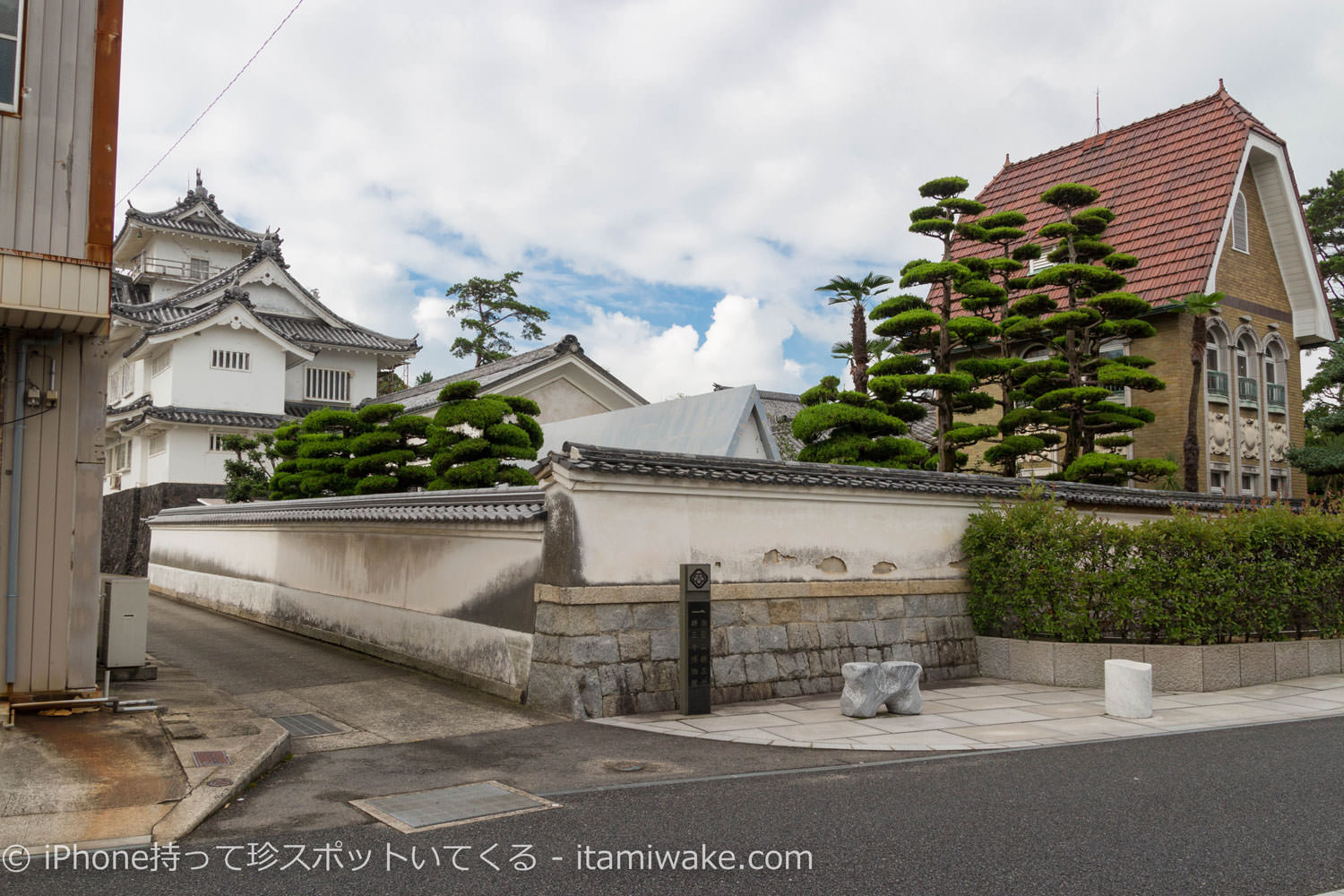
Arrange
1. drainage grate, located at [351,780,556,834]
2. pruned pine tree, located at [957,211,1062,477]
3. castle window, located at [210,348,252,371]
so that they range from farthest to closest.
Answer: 1. castle window, located at [210,348,252,371]
2. pruned pine tree, located at [957,211,1062,477]
3. drainage grate, located at [351,780,556,834]

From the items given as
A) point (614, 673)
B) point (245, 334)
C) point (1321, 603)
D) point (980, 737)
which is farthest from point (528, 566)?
point (245, 334)

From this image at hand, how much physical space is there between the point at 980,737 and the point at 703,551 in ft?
11.2

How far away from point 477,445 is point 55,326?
29.0ft

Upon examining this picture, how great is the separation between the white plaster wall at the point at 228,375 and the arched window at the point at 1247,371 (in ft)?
98.6

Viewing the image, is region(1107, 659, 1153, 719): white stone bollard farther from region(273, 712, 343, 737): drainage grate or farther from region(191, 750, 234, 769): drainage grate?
region(191, 750, 234, 769): drainage grate

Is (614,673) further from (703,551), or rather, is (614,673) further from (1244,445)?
(1244,445)

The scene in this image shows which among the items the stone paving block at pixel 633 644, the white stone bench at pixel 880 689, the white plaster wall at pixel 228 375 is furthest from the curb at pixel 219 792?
the white plaster wall at pixel 228 375

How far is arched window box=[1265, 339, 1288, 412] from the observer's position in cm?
2605

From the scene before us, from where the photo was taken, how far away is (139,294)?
1471 inches

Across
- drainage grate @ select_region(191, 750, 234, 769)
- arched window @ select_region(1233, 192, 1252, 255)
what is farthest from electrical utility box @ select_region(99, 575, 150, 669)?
arched window @ select_region(1233, 192, 1252, 255)

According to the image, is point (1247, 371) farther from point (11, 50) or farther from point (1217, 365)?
point (11, 50)

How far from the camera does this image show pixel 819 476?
36.6 ft

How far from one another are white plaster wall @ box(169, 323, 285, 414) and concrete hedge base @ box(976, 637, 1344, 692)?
27165 millimetres

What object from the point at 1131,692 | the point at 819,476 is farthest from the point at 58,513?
the point at 1131,692
